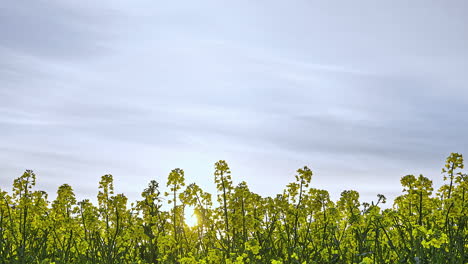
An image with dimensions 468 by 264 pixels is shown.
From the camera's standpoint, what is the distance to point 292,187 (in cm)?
864

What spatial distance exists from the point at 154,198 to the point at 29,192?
2.28m

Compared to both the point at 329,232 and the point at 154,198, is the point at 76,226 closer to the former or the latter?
the point at 154,198

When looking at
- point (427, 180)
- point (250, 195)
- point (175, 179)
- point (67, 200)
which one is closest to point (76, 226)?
point (67, 200)

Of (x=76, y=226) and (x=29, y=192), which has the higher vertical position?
(x=29, y=192)

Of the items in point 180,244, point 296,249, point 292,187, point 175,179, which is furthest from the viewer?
point 180,244

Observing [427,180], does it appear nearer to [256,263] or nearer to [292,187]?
[292,187]

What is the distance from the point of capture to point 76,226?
831 centimetres

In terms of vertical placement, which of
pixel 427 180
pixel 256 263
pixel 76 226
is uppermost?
pixel 427 180

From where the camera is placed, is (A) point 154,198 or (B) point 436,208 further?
(A) point 154,198

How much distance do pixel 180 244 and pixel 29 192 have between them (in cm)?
309

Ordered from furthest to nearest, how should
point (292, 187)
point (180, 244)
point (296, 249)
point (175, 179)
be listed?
point (180, 244)
point (175, 179)
point (292, 187)
point (296, 249)

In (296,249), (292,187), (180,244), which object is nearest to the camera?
(296,249)

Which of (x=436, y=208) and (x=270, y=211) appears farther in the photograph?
(x=270, y=211)

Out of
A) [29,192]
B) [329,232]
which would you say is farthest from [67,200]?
[329,232]
